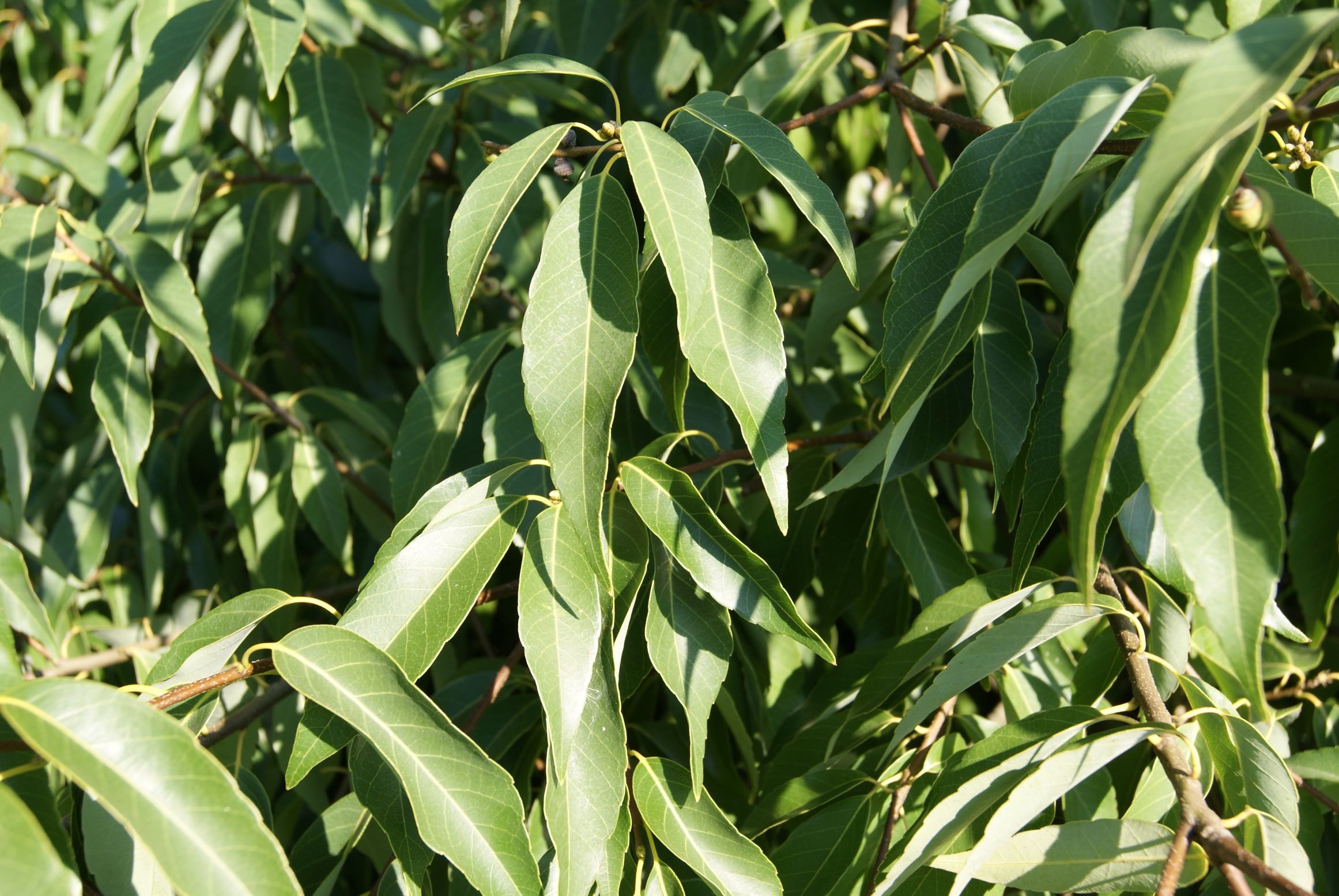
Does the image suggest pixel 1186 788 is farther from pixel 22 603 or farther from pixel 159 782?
pixel 22 603

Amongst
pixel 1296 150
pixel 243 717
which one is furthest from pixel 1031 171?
pixel 243 717

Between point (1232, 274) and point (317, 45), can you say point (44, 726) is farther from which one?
point (317, 45)

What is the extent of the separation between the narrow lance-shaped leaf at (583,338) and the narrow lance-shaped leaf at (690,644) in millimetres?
85

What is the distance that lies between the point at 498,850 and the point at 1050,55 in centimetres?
67

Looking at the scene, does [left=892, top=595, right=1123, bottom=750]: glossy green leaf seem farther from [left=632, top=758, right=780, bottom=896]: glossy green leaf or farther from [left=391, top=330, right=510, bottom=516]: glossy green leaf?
[left=391, top=330, right=510, bottom=516]: glossy green leaf

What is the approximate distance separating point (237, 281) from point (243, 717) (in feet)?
2.35

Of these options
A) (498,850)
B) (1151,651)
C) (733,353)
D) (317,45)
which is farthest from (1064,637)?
(317,45)

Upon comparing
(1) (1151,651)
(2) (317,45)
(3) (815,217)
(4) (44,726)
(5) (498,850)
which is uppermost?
(2) (317,45)

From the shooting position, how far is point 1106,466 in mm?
484

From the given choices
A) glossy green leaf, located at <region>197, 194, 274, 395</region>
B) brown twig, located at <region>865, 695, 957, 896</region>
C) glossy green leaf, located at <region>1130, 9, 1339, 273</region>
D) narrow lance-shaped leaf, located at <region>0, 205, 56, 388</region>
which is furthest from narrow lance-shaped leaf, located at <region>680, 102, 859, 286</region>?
glossy green leaf, located at <region>197, 194, 274, 395</region>

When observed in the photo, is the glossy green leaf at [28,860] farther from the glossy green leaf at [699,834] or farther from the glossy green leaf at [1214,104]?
the glossy green leaf at [1214,104]

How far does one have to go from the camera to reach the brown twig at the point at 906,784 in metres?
0.83

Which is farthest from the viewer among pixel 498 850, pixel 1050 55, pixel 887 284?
pixel 887 284

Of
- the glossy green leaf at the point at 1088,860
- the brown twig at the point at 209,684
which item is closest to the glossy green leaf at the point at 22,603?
the brown twig at the point at 209,684
